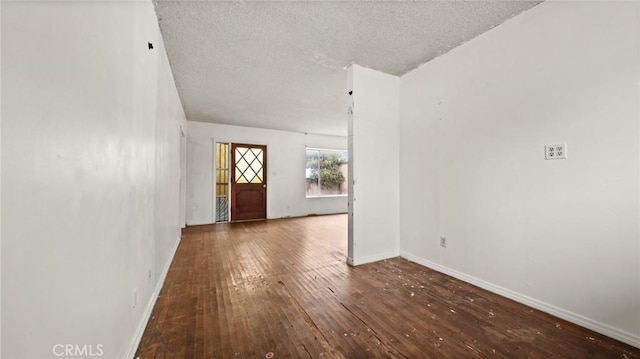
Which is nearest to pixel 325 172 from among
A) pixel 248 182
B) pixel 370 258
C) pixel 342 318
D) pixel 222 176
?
pixel 248 182

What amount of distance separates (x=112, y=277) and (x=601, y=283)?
9.89ft

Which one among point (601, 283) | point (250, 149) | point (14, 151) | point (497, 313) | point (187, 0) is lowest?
point (497, 313)

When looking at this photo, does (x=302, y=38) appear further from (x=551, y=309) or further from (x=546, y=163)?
(x=551, y=309)

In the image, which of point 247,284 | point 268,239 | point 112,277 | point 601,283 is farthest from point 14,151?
point 268,239

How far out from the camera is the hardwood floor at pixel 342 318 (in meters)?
1.47

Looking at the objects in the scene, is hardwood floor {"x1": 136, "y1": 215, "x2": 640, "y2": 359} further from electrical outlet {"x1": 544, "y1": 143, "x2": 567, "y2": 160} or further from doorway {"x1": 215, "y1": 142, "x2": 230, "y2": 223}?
doorway {"x1": 215, "y1": 142, "x2": 230, "y2": 223}

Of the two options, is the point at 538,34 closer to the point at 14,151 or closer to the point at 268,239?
the point at 14,151

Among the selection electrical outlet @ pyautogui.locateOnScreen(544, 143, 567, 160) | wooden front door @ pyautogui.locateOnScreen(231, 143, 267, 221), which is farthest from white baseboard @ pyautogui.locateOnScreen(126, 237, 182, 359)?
wooden front door @ pyautogui.locateOnScreen(231, 143, 267, 221)

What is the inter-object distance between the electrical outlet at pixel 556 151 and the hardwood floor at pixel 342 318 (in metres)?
1.23

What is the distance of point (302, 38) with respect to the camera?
2.41m

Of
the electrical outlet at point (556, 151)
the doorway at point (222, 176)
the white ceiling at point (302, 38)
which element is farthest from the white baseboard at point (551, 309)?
the doorway at point (222, 176)

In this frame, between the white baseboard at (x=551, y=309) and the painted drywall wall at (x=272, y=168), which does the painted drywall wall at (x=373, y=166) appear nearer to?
the white baseboard at (x=551, y=309)

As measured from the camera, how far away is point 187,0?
1876 millimetres

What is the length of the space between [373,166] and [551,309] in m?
2.04
